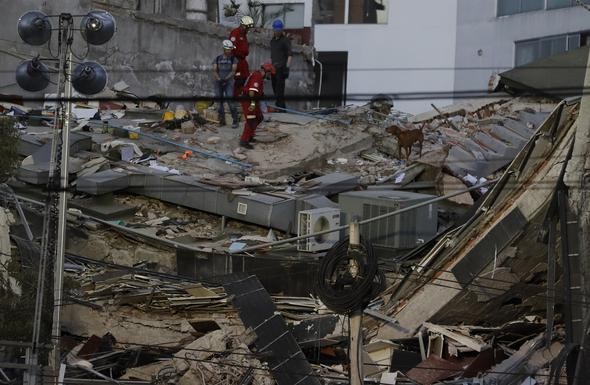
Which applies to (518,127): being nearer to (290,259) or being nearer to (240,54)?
(240,54)

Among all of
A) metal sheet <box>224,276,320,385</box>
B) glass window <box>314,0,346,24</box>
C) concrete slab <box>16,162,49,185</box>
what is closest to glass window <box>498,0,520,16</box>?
glass window <box>314,0,346,24</box>

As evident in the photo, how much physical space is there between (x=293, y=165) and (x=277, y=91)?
3.04m

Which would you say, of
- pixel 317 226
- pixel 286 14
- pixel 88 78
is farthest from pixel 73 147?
pixel 286 14

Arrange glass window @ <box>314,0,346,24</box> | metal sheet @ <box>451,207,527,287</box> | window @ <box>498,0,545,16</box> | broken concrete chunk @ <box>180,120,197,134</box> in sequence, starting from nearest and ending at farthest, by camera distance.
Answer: metal sheet @ <box>451,207,527,287</box> < broken concrete chunk @ <box>180,120,197,134</box> < window @ <box>498,0,545,16</box> < glass window @ <box>314,0,346,24</box>

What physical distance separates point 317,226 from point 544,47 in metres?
19.4

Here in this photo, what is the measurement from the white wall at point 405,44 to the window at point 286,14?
34.7 inches

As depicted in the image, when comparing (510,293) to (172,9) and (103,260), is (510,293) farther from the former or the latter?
(172,9)

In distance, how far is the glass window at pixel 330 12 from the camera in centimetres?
4025

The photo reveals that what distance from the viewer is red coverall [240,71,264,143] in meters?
22.5

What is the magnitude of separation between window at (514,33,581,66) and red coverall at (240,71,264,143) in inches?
575

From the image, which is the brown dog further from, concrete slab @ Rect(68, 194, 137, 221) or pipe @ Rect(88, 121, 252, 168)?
concrete slab @ Rect(68, 194, 137, 221)

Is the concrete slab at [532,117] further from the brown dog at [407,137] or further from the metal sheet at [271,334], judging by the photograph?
the metal sheet at [271,334]

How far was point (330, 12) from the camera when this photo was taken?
40.4m

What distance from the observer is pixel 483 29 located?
3931 cm
